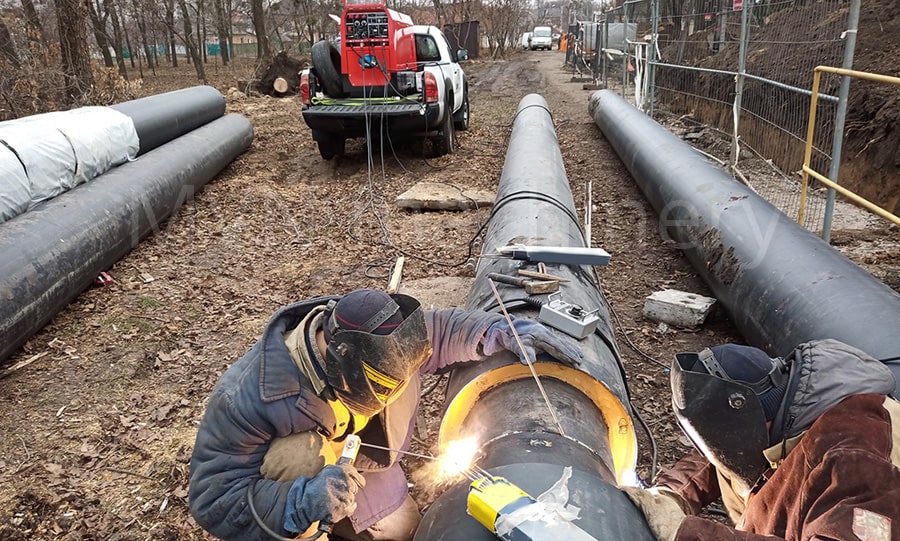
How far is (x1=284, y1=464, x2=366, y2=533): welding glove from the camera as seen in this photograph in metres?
2.32

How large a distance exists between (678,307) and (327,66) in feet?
22.8

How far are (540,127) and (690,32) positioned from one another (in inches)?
156

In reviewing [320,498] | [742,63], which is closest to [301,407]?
[320,498]

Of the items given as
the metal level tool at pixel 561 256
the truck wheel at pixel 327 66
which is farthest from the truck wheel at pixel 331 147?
the metal level tool at pixel 561 256

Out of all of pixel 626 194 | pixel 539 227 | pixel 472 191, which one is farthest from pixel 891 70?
pixel 539 227

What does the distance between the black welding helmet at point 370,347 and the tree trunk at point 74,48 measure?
10639 millimetres

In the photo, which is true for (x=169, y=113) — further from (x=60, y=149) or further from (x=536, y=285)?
(x=536, y=285)

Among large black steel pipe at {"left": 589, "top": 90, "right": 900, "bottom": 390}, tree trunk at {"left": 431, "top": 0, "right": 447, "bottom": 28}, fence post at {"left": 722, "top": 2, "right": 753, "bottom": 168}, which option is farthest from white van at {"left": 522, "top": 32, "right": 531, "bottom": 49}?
large black steel pipe at {"left": 589, "top": 90, "right": 900, "bottom": 390}

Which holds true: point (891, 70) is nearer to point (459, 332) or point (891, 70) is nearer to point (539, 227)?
point (539, 227)

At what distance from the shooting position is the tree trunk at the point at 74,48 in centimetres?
1060

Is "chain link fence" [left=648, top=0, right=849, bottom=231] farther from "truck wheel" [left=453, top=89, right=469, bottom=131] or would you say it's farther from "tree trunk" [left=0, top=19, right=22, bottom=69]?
"tree trunk" [left=0, top=19, right=22, bottom=69]

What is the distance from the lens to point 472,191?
8.27m

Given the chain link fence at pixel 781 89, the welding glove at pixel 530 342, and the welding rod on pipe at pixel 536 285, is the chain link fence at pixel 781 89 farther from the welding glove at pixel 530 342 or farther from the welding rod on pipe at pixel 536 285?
the welding glove at pixel 530 342

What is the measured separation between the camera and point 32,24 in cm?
1309
